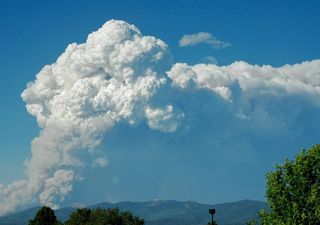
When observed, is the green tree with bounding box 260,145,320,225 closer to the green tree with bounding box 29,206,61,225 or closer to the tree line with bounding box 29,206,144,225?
the tree line with bounding box 29,206,144,225

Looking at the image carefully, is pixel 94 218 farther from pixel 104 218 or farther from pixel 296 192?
pixel 296 192

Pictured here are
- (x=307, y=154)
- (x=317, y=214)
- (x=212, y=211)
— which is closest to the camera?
(x=317, y=214)

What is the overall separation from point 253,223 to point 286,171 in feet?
19.9

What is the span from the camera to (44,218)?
455 feet

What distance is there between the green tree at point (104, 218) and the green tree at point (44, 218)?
4.66 m

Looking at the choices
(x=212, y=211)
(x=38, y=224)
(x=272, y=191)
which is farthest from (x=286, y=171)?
(x=38, y=224)

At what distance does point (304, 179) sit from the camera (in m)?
54.9

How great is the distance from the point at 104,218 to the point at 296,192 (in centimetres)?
8213

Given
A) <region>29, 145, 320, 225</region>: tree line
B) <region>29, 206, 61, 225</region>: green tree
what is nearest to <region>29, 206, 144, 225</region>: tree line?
<region>29, 206, 61, 225</region>: green tree

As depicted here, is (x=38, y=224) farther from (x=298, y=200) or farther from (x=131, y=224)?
(x=298, y=200)

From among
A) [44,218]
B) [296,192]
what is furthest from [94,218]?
[296,192]

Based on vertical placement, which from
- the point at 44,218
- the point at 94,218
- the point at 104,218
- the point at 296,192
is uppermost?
the point at 44,218

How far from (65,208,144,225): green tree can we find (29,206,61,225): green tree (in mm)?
4663

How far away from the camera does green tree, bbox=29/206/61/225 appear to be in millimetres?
138375
